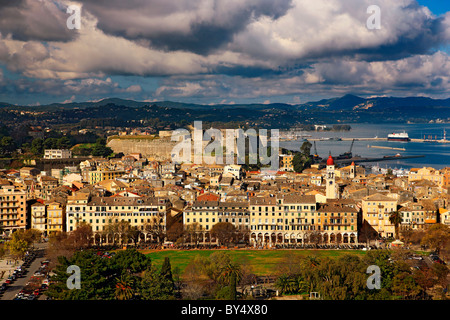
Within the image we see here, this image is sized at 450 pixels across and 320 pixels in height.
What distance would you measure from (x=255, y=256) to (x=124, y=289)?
12.7 m

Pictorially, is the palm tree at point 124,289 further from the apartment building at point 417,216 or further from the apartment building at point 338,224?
the apartment building at point 417,216

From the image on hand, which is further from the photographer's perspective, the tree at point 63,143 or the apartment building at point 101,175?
the tree at point 63,143

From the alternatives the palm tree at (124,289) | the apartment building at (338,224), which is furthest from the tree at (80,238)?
the apartment building at (338,224)

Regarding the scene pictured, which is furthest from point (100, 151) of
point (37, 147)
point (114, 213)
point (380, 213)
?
point (380, 213)

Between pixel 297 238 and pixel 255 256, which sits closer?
pixel 255 256

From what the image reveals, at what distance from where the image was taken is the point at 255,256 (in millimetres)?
37781

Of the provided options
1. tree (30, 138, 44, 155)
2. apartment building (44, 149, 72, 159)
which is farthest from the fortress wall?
apartment building (44, 149, 72, 159)

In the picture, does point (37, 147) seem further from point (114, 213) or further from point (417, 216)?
point (417, 216)

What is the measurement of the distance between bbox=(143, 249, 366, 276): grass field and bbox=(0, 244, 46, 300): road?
664 centimetres

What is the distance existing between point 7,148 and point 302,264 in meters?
70.6

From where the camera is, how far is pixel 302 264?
29844mm

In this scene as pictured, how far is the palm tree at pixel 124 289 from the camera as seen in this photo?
87.1 feet

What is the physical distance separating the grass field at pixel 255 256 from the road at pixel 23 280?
6.64 m

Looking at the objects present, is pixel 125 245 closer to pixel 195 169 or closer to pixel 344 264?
pixel 344 264
